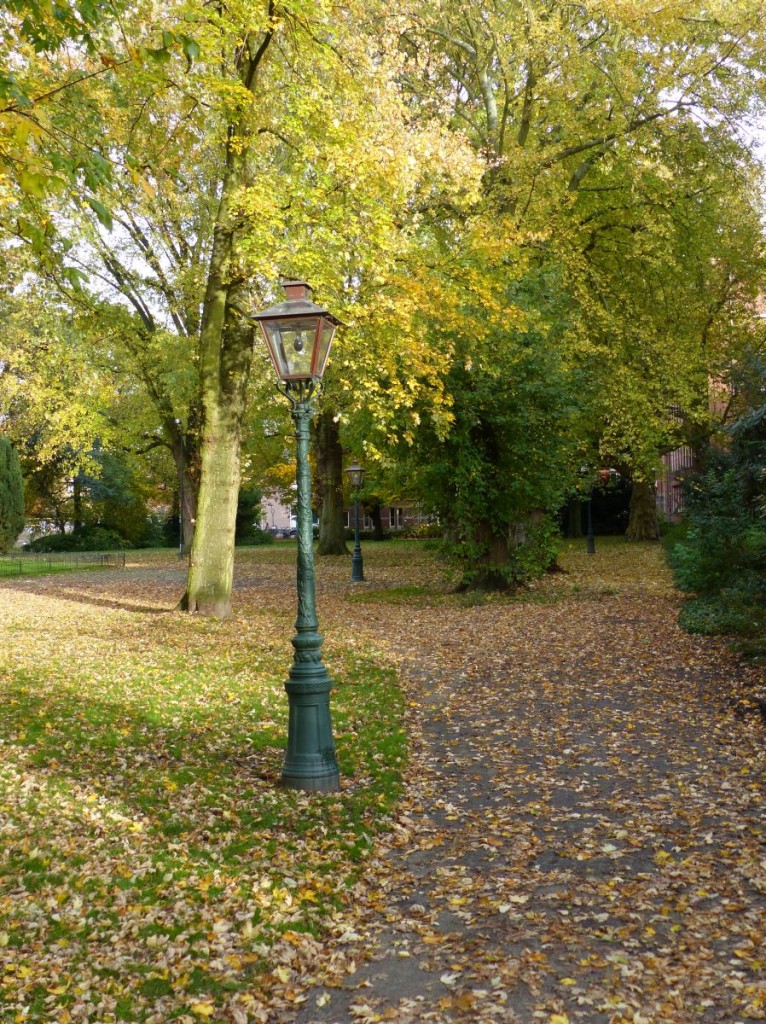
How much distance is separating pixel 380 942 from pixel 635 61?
70.5ft

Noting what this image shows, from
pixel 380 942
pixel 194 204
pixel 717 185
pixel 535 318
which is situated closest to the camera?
pixel 380 942

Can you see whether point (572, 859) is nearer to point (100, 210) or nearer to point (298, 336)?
point (298, 336)

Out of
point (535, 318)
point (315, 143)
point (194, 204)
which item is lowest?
point (535, 318)

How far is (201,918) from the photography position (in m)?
5.38

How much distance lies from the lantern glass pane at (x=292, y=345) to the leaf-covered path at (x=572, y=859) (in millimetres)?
3628

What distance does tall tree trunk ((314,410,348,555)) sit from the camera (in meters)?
36.2

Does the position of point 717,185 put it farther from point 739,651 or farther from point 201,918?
point 201,918

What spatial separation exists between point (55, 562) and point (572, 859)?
32.9m

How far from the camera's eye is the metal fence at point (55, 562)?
34.3 meters

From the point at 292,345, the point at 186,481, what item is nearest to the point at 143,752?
the point at 292,345

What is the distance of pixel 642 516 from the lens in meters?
41.2

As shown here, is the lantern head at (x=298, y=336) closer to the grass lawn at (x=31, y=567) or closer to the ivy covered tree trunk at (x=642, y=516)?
the grass lawn at (x=31, y=567)

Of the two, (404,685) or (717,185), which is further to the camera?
(717,185)

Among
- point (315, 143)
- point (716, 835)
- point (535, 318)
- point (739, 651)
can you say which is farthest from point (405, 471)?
point (716, 835)
